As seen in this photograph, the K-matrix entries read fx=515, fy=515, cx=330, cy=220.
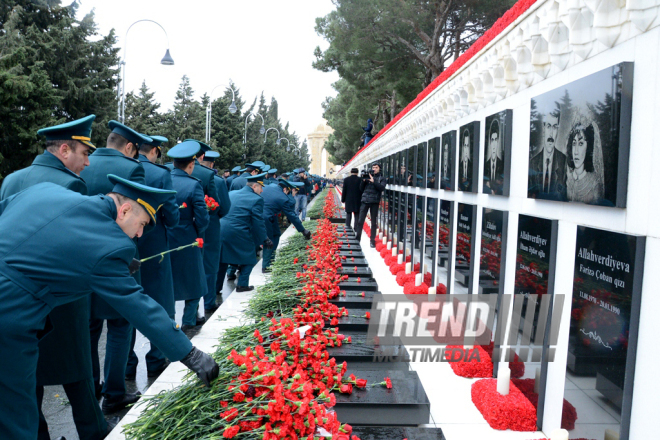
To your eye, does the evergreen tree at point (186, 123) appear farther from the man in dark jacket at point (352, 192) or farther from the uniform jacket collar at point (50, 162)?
the uniform jacket collar at point (50, 162)

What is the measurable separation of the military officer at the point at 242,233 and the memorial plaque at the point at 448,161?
2.81 metres

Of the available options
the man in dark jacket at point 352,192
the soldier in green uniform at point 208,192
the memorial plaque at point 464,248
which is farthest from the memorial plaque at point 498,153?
the man in dark jacket at point 352,192

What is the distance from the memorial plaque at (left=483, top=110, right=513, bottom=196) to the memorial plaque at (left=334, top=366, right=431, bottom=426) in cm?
188

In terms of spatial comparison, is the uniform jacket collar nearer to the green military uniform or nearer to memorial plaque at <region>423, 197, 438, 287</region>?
the green military uniform

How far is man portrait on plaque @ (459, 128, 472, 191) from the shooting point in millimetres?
5551

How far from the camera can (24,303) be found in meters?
2.40

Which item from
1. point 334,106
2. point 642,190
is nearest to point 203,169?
point 642,190

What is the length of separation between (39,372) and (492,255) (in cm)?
358

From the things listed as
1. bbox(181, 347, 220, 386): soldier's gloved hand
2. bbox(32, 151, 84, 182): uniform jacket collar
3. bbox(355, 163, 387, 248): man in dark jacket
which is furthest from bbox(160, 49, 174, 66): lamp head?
bbox(181, 347, 220, 386): soldier's gloved hand

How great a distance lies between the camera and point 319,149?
141375mm

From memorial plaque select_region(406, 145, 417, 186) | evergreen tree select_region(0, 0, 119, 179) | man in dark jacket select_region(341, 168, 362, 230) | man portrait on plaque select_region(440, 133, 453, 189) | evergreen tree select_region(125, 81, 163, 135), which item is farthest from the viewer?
evergreen tree select_region(125, 81, 163, 135)

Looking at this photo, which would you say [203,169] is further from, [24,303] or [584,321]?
[584,321]

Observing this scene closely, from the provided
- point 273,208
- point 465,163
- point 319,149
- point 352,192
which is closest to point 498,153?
point 465,163

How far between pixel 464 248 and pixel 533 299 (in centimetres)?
199
